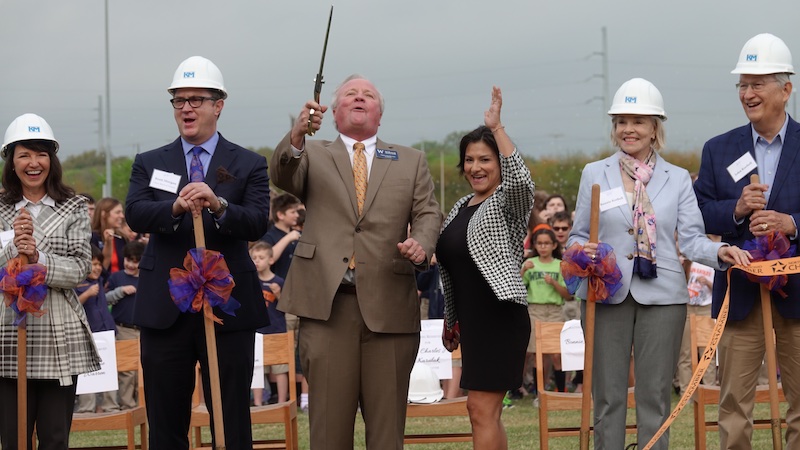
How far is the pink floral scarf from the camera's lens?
19.0 feet

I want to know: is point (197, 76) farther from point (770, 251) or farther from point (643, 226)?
point (770, 251)

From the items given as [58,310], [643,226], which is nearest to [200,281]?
[58,310]

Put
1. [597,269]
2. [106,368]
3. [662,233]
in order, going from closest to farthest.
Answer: [597,269] < [662,233] < [106,368]

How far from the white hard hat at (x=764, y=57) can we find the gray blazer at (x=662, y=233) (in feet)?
2.15

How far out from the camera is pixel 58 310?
19.6ft

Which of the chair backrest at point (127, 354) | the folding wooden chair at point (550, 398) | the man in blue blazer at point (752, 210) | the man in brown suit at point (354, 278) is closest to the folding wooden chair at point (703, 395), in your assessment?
the folding wooden chair at point (550, 398)

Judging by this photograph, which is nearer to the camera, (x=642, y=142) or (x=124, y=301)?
(x=642, y=142)

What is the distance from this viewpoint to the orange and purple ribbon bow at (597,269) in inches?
223

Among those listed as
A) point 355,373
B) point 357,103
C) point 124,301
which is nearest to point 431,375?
point 355,373

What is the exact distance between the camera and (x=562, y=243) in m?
11.9

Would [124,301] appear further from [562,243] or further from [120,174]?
[120,174]

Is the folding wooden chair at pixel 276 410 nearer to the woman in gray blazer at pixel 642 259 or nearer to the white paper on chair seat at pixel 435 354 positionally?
the white paper on chair seat at pixel 435 354

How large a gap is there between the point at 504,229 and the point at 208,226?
5.10 ft

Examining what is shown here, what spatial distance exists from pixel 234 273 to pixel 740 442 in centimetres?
293
